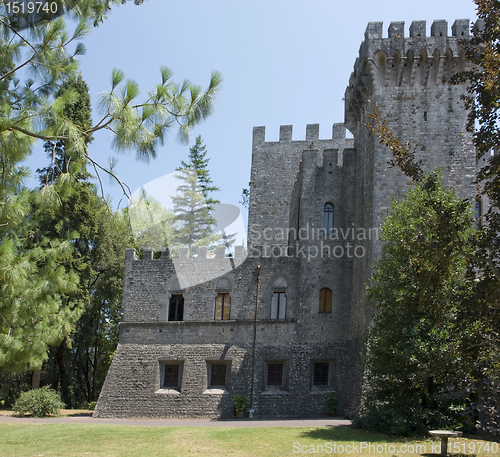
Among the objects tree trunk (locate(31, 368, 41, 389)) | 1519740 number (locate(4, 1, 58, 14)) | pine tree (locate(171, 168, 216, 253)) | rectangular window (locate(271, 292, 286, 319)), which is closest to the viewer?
1519740 number (locate(4, 1, 58, 14))

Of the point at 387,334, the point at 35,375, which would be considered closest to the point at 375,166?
the point at 387,334

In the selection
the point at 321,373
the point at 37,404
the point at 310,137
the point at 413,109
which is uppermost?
the point at 310,137

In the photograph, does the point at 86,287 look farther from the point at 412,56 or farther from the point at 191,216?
the point at 412,56

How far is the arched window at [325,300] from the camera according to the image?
72.6 feet

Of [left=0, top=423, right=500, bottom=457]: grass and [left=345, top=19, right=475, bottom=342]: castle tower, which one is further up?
[left=345, top=19, right=475, bottom=342]: castle tower

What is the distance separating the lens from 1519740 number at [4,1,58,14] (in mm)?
8719

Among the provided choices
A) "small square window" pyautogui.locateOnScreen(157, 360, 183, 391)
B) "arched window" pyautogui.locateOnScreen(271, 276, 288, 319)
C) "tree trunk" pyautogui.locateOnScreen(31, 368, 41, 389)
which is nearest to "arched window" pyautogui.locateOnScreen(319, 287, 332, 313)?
"arched window" pyautogui.locateOnScreen(271, 276, 288, 319)

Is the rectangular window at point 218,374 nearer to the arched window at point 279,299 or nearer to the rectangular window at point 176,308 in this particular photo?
the rectangular window at point 176,308

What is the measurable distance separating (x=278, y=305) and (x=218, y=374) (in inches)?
136

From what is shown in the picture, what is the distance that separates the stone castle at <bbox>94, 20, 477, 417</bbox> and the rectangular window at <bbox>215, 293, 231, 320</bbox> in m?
0.04

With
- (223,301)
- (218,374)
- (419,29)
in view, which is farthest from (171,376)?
(419,29)

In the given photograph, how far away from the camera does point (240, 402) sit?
20.7 m

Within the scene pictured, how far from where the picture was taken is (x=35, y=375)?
28734 millimetres

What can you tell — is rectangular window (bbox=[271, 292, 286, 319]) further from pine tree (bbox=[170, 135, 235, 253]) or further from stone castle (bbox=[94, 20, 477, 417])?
pine tree (bbox=[170, 135, 235, 253])
